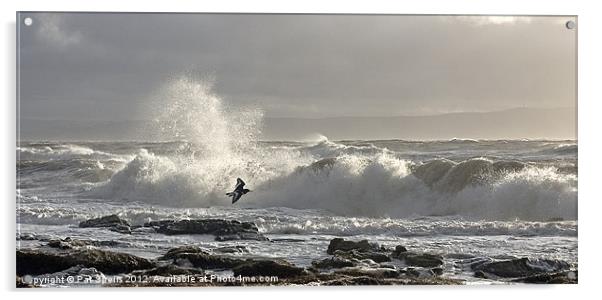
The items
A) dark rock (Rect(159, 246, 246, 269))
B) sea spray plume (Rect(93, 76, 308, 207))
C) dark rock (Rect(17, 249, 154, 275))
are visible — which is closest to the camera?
dark rock (Rect(17, 249, 154, 275))

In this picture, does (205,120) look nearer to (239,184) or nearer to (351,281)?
(239,184)

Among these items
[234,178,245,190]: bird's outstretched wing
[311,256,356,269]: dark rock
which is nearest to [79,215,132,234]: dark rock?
[234,178,245,190]: bird's outstretched wing

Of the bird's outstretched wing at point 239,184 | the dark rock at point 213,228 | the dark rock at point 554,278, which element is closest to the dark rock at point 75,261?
the dark rock at point 213,228

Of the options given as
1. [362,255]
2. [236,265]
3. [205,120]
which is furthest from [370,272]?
[205,120]

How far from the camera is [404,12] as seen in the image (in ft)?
16.6

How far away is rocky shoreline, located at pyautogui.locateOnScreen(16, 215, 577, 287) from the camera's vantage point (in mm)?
4879

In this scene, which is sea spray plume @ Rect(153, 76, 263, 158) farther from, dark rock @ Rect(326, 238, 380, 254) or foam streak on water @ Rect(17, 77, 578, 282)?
dark rock @ Rect(326, 238, 380, 254)

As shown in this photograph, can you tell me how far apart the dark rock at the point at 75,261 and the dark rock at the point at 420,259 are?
1.67m

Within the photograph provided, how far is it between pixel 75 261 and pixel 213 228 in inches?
35.7

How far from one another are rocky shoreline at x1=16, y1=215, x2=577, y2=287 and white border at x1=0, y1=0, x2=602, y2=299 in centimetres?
7

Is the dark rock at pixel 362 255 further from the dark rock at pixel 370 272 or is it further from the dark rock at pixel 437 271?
the dark rock at pixel 437 271

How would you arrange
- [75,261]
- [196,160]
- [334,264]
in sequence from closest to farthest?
1. [75,261]
2. [334,264]
3. [196,160]

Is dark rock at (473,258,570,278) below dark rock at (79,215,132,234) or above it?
below

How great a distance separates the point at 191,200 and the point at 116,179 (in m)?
0.53
